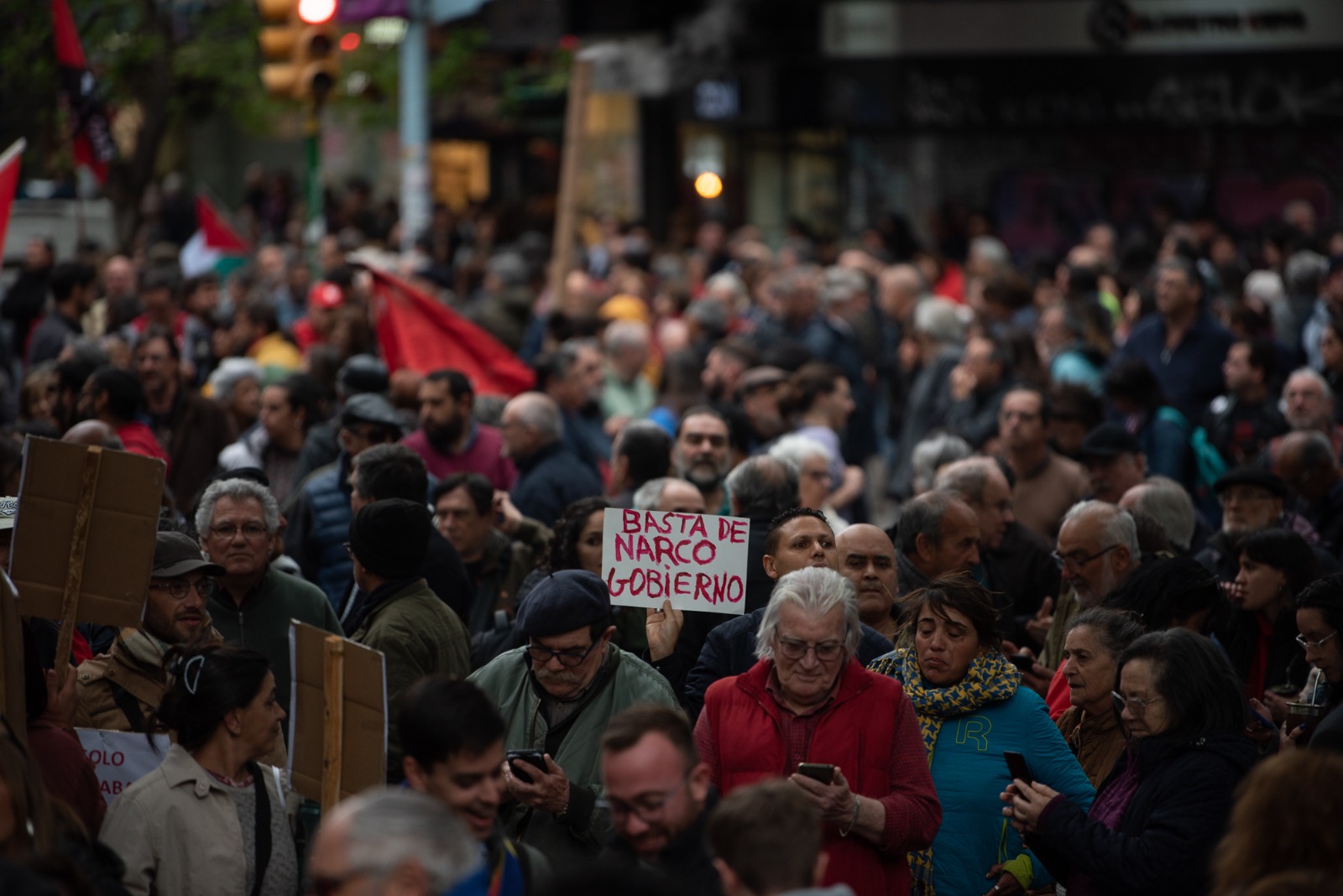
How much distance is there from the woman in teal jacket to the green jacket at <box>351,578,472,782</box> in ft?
5.51

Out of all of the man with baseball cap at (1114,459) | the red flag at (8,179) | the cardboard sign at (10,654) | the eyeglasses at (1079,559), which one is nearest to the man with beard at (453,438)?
the red flag at (8,179)

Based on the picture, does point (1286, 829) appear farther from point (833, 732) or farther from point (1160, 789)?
point (833, 732)

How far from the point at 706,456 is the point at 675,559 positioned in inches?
104

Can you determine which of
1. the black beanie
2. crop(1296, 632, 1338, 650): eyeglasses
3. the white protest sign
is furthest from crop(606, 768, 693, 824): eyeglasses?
crop(1296, 632, 1338, 650): eyeglasses

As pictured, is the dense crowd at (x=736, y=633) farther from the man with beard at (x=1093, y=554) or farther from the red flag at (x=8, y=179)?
the red flag at (x=8, y=179)

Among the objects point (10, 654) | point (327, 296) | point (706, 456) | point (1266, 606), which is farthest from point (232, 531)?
point (327, 296)

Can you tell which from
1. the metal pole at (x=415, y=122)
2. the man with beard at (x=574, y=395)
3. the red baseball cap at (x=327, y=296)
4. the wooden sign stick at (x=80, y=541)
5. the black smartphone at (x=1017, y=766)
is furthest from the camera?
the metal pole at (x=415, y=122)

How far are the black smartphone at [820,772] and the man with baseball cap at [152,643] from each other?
223 cm

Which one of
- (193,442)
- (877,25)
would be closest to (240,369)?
(193,442)

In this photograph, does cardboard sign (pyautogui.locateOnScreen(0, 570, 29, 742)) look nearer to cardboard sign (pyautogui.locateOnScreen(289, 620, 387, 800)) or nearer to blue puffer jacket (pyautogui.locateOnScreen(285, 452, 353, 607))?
cardboard sign (pyautogui.locateOnScreen(289, 620, 387, 800))

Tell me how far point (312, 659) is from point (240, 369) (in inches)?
282

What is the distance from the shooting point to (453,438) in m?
9.95

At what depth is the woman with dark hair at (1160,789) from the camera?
197 inches

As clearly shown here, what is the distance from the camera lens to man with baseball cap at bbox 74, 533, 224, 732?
599 cm
